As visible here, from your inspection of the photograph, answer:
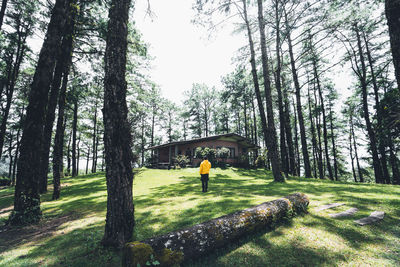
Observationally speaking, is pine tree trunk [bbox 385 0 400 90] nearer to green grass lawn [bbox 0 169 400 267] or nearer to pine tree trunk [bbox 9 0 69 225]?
green grass lawn [bbox 0 169 400 267]

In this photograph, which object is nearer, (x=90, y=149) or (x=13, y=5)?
(x=13, y=5)

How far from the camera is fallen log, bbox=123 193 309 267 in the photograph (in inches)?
97.2

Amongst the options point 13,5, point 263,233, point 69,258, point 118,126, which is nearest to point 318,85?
point 263,233

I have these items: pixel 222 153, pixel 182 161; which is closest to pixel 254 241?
pixel 182 161

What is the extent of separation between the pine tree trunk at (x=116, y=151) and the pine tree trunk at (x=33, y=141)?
12.8ft

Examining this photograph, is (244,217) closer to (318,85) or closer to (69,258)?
(69,258)

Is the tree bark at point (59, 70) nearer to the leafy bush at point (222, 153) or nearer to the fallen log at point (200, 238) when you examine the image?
the fallen log at point (200, 238)

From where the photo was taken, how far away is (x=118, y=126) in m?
3.62

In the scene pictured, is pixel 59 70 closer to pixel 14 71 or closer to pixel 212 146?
pixel 14 71

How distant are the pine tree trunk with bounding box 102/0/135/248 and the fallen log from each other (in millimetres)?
1196

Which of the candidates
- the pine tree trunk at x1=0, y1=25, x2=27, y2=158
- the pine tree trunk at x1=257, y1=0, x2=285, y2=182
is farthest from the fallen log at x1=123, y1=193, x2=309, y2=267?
the pine tree trunk at x1=0, y1=25, x2=27, y2=158

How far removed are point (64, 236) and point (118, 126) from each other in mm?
3305

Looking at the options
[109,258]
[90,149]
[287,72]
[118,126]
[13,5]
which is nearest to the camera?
[109,258]

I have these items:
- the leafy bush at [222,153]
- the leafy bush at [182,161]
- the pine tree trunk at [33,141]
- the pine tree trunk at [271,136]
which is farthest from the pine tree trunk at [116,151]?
the leafy bush at [222,153]
